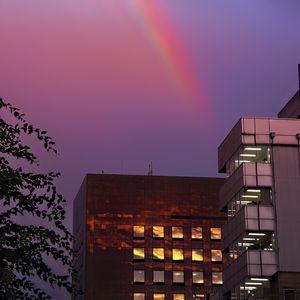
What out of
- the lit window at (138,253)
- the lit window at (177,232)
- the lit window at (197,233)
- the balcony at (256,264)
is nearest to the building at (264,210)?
the balcony at (256,264)

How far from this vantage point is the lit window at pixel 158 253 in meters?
184

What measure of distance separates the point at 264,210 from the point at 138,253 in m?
114

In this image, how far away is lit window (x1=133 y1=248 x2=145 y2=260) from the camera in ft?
606

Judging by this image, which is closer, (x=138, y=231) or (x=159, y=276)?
(x=159, y=276)

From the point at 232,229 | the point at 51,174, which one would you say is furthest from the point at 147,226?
the point at 51,174

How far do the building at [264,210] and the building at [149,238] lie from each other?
105714 millimetres

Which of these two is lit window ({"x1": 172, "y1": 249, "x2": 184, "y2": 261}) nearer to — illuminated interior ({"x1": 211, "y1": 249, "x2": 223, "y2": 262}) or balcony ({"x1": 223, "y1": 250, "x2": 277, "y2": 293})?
illuminated interior ({"x1": 211, "y1": 249, "x2": 223, "y2": 262})

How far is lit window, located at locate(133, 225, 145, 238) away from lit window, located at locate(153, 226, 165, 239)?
275 centimetres

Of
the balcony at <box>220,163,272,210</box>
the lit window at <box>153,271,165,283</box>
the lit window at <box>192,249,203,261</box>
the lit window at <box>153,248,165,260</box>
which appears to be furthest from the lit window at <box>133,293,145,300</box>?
the balcony at <box>220,163,272,210</box>

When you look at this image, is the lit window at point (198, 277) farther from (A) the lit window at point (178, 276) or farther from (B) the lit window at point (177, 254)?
(B) the lit window at point (177, 254)

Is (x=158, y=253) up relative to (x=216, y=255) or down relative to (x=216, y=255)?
up

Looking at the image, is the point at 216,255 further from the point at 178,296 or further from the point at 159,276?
the point at 159,276

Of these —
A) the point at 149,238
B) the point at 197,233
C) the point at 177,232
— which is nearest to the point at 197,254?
the point at 197,233

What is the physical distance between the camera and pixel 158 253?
606 ft
